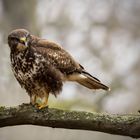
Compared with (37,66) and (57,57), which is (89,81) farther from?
(37,66)

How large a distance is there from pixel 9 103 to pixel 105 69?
216 centimetres

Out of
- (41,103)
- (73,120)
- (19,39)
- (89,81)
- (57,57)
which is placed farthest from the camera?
(89,81)

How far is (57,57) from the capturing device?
592cm

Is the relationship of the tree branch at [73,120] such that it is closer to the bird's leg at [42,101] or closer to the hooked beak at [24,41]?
the bird's leg at [42,101]

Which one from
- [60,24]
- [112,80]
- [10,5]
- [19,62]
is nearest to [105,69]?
[112,80]

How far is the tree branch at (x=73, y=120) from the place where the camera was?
185 inches

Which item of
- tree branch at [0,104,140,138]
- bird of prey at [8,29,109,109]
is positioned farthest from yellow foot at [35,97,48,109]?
tree branch at [0,104,140,138]

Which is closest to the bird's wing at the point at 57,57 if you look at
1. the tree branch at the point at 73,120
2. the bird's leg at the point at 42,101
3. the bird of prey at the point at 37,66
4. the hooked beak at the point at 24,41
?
the bird of prey at the point at 37,66

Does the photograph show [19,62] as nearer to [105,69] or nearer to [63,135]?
[63,135]

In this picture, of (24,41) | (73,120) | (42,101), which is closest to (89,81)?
(42,101)

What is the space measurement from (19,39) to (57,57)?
526 millimetres

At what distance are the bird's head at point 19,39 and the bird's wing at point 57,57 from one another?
0.19 meters

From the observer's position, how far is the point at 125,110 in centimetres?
931

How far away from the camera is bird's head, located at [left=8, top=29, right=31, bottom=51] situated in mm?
5484
